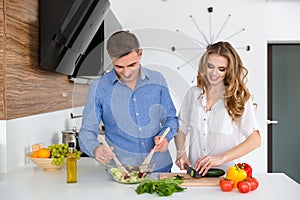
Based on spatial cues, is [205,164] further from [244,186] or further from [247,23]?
[247,23]

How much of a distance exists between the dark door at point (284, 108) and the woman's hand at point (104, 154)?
2766 mm

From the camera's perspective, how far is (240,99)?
5.31 feet

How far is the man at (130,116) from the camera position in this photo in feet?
4.91

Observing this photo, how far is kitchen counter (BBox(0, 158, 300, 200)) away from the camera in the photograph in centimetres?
Result: 132

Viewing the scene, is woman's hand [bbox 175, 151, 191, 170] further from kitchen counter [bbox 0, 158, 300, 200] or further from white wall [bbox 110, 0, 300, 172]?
white wall [bbox 110, 0, 300, 172]

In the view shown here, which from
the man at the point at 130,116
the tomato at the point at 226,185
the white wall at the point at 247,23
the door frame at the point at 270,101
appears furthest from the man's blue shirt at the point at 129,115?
the door frame at the point at 270,101

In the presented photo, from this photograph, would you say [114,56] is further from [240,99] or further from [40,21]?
[40,21]

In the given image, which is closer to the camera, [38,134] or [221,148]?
[221,148]

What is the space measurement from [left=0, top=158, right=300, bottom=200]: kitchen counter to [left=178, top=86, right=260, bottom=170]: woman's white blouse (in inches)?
7.3

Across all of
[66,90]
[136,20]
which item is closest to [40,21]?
[66,90]

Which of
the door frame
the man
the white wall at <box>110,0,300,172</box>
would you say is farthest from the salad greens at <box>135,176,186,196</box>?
the door frame

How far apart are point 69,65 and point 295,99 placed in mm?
2369

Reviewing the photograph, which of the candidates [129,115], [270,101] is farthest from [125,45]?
[270,101]

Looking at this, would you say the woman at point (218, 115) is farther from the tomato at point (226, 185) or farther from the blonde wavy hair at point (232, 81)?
the tomato at point (226, 185)
